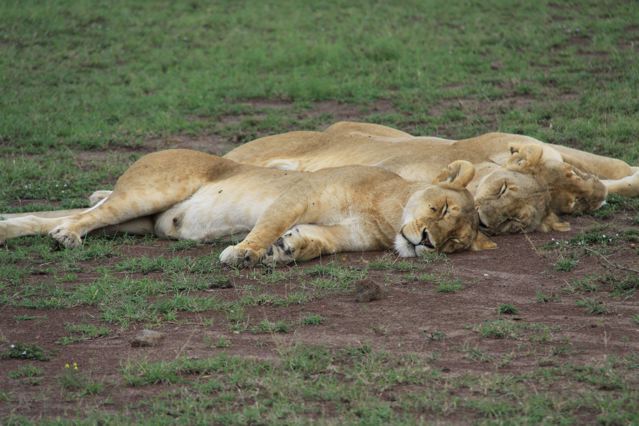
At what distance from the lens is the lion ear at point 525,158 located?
7379 mm

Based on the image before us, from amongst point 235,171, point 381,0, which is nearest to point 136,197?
point 235,171

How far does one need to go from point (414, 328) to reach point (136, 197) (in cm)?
277

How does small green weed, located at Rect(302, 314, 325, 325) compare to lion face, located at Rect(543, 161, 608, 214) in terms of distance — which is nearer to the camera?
small green weed, located at Rect(302, 314, 325, 325)

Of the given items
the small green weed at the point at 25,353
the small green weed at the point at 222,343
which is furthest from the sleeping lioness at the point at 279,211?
the small green weed at the point at 25,353

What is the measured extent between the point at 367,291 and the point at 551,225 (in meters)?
2.19

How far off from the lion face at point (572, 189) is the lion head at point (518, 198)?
0.21m

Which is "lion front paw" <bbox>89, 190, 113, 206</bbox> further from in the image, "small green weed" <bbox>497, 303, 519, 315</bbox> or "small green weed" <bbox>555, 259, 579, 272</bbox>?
"small green weed" <bbox>497, 303, 519, 315</bbox>

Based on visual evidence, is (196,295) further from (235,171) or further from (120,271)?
(235,171)

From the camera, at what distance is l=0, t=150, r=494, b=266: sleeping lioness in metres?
6.62

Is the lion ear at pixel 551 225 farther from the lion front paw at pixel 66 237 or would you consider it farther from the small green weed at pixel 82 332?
the small green weed at pixel 82 332

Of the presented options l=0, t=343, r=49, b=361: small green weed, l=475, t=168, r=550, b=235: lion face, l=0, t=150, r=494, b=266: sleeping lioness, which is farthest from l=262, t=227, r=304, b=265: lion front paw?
l=0, t=343, r=49, b=361: small green weed

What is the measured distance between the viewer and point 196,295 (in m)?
Answer: 5.98

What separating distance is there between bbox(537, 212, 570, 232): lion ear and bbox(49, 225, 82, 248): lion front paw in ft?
10.3

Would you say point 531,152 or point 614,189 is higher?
point 531,152
